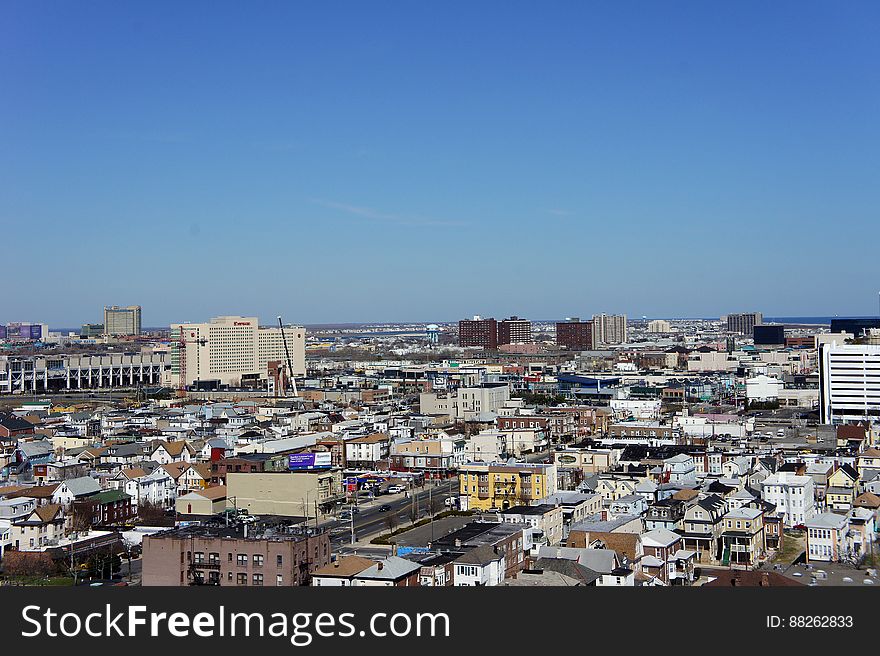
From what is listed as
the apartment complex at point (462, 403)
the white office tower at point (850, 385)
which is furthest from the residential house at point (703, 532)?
the apartment complex at point (462, 403)

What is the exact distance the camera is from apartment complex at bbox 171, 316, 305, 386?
105 feet

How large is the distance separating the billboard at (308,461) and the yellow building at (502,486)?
8.60 ft

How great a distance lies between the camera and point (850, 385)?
1853cm

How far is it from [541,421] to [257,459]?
18.4ft

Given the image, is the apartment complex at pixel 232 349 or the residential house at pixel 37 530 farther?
the apartment complex at pixel 232 349

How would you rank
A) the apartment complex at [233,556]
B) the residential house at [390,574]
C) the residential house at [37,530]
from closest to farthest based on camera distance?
the residential house at [390,574], the apartment complex at [233,556], the residential house at [37,530]

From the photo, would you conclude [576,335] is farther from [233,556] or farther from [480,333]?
[233,556]

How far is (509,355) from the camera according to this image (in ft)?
140

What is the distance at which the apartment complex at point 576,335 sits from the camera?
48.7 metres

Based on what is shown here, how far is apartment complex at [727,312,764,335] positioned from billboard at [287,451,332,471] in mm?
50088

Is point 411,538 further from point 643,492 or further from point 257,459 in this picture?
point 257,459


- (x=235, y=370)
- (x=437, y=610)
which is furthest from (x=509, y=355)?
(x=437, y=610)

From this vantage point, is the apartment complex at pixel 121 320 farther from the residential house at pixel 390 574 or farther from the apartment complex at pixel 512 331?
the residential house at pixel 390 574

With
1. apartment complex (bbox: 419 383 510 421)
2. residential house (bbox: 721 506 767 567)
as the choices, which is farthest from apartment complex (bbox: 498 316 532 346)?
residential house (bbox: 721 506 767 567)
